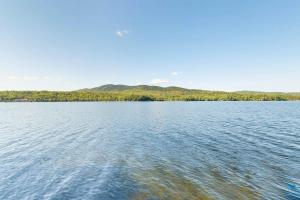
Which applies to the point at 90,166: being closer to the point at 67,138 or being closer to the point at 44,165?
the point at 44,165

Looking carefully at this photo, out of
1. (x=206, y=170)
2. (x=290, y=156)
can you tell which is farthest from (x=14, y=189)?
(x=290, y=156)

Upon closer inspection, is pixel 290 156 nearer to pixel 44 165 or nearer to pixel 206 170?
pixel 206 170

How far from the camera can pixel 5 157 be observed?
794 inches

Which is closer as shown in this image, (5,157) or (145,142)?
(5,157)

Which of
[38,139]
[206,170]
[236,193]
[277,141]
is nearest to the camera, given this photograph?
[236,193]

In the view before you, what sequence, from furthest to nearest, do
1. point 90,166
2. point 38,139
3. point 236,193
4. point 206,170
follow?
point 38,139 < point 90,166 < point 206,170 < point 236,193

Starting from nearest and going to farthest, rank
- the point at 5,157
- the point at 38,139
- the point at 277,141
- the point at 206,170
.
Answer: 1. the point at 206,170
2. the point at 5,157
3. the point at 277,141
4. the point at 38,139

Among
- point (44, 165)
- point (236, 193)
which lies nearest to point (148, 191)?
point (236, 193)

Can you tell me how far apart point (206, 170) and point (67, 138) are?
20.8m

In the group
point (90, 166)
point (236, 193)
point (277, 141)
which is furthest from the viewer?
point (277, 141)

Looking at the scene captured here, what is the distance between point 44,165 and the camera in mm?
18016

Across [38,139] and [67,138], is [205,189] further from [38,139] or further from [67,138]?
[38,139]

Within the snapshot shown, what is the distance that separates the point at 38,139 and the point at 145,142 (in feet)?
47.9

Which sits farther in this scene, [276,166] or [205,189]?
[276,166]
